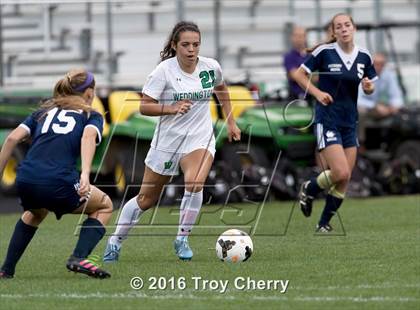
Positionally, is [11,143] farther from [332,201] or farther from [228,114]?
[332,201]

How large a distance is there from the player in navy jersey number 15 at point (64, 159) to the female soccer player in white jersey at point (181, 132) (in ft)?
3.88

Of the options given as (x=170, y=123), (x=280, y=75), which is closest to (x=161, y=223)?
(x=170, y=123)

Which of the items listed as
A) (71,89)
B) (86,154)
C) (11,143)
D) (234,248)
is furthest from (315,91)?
(11,143)

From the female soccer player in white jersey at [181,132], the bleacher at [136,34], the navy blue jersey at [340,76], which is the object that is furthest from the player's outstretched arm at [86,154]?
the bleacher at [136,34]

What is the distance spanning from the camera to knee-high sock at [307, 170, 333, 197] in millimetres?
12023

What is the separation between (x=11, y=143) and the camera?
8172 millimetres

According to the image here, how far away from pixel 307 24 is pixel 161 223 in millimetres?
11886

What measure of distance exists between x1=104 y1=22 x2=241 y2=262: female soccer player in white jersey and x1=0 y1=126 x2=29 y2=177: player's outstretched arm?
1.50 m

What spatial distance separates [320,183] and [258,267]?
3.45 metres

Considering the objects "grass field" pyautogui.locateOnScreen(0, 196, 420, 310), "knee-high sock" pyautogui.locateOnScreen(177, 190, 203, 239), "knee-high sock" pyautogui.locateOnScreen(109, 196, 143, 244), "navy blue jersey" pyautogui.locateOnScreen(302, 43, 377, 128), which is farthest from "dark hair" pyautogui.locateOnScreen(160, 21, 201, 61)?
"navy blue jersey" pyautogui.locateOnScreen(302, 43, 377, 128)

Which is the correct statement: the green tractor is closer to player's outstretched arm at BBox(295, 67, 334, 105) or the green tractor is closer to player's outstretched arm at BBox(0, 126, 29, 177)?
player's outstretched arm at BBox(295, 67, 334, 105)

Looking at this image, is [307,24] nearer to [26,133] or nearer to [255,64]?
[255,64]

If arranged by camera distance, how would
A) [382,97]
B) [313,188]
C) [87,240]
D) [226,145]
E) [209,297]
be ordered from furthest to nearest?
[382,97] → [226,145] → [313,188] → [87,240] → [209,297]

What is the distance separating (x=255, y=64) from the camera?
973 inches
